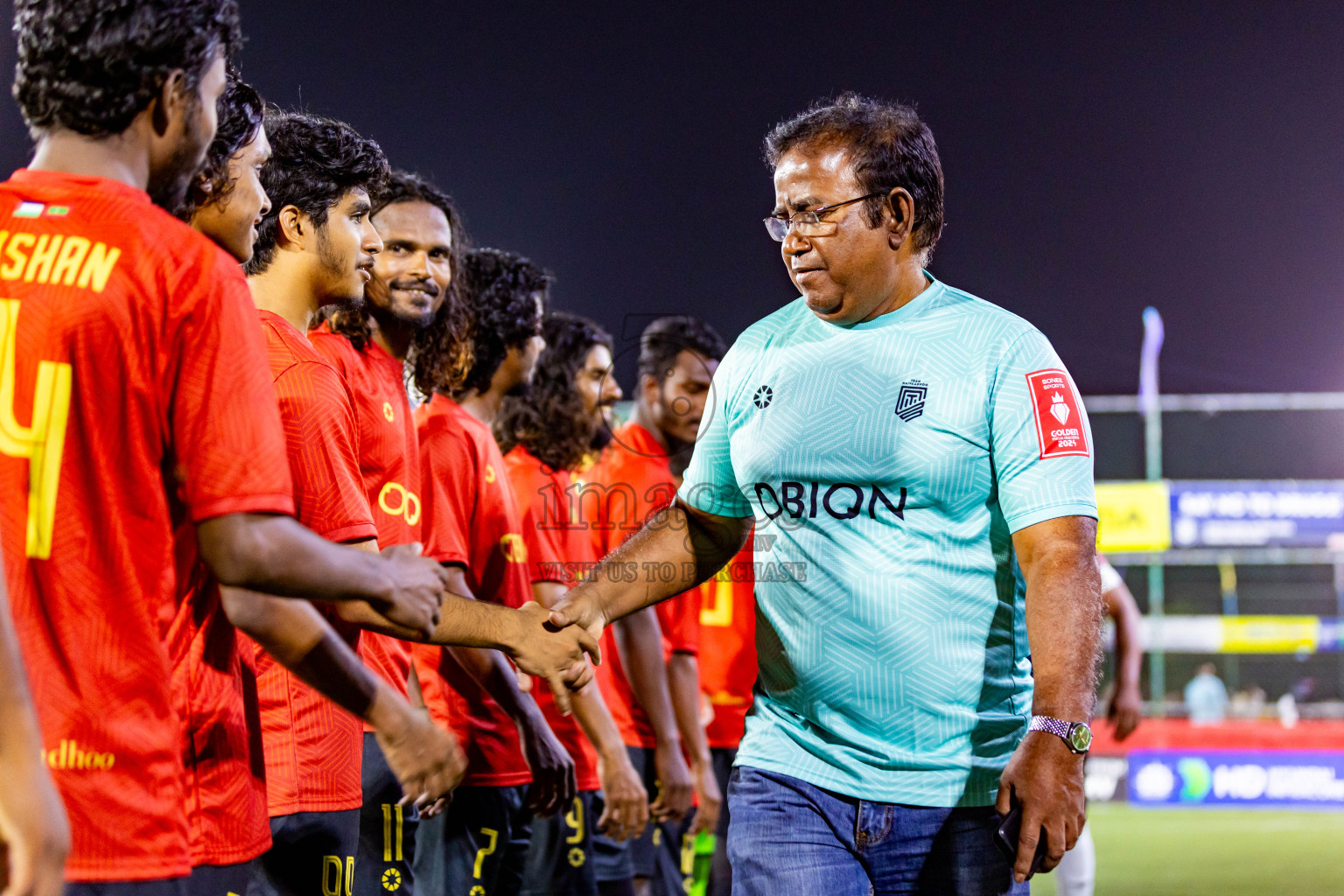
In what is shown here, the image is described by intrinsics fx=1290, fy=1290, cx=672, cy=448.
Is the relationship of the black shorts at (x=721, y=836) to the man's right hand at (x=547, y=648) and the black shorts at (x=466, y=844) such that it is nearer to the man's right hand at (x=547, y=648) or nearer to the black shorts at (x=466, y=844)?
the black shorts at (x=466, y=844)

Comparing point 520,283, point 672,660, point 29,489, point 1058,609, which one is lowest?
point 672,660

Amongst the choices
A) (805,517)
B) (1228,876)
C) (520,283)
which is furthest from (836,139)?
(1228,876)

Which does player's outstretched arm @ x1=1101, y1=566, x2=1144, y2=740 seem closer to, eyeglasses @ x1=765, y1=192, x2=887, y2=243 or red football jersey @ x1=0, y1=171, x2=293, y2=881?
eyeglasses @ x1=765, y1=192, x2=887, y2=243

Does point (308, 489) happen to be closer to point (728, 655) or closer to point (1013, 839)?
point (1013, 839)

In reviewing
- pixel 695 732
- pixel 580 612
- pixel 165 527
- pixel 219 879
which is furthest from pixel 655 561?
pixel 695 732

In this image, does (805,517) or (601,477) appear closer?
(805,517)

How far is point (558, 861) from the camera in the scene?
4.93 m

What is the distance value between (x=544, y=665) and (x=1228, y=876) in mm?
8403

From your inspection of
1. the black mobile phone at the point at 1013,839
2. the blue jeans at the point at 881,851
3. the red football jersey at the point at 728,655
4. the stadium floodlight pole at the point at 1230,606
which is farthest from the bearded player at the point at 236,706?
the stadium floodlight pole at the point at 1230,606

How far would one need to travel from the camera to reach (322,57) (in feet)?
26.6

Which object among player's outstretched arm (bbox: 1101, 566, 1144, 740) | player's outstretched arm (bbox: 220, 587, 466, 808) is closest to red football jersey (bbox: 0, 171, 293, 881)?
player's outstretched arm (bbox: 220, 587, 466, 808)

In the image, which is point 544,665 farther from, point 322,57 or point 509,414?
point 322,57

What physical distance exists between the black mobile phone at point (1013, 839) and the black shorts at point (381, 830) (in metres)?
1.86

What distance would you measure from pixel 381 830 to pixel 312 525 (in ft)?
4.62
